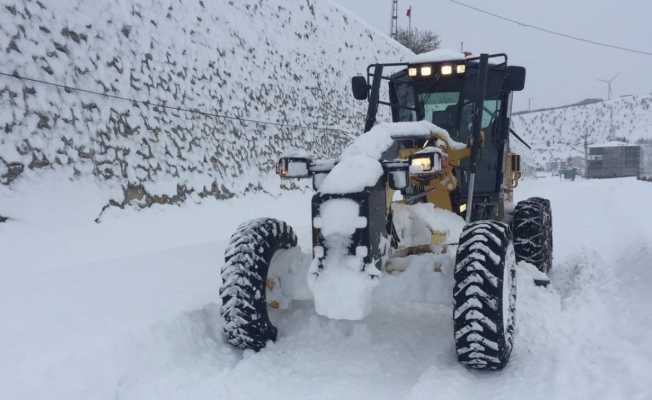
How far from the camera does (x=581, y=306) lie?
4426 mm

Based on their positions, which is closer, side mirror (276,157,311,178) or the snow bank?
side mirror (276,157,311,178)

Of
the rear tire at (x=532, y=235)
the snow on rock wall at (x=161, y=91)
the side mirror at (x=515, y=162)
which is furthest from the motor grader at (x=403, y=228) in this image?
the snow on rock wall at (x=161, y=91)

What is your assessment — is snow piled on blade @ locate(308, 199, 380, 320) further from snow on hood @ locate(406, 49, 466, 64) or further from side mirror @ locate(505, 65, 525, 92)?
side mirror @ locate(505, 65, 525, 92)

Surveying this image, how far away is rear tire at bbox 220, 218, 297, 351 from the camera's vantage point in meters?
3.42

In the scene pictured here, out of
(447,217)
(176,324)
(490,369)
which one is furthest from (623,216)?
(176,324)

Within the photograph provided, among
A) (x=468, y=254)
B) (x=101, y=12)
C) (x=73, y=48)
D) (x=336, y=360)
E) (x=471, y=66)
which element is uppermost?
(x=101, y=12)

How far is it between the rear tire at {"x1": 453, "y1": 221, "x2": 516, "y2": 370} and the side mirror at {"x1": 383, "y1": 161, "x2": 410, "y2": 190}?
0.52 meters

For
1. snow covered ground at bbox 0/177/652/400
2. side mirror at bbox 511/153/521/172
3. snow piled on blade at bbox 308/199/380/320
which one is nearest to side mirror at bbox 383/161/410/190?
snow piled on blade at bbox 308/199/380/320

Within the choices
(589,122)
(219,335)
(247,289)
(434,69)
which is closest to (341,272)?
(247,289)

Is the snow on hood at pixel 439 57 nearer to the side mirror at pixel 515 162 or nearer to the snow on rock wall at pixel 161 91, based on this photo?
the side mirror at pixel 515 162

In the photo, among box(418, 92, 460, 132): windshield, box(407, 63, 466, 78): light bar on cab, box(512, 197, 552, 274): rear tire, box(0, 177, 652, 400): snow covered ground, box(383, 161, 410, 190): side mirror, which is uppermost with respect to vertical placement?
box(407, 63, 466, 78): light bar on cab

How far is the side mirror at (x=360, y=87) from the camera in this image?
454cm

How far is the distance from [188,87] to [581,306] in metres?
6.86

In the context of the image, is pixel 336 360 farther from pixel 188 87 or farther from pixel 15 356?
pixel 188 87
